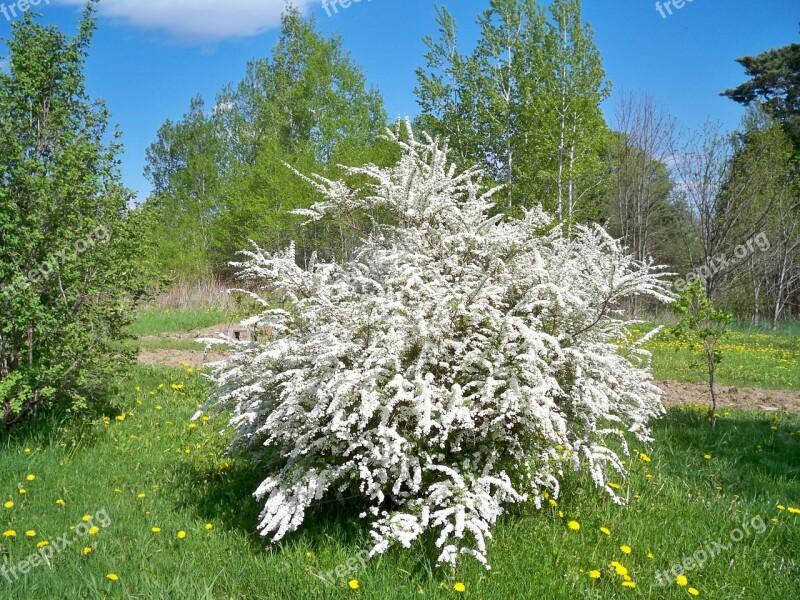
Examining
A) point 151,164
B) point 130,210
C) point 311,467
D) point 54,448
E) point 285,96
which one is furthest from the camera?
point 151,164

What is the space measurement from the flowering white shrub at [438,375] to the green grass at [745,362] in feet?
13.0

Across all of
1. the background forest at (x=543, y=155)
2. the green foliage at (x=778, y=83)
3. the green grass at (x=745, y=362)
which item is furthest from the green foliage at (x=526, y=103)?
the green foliage at (x=778, y=83)

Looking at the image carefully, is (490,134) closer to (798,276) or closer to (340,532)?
(798,276)

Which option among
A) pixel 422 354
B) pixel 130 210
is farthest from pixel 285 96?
pixel 422 354

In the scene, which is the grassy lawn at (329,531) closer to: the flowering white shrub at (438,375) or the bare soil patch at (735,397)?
the flowering white shrub at (438,375)

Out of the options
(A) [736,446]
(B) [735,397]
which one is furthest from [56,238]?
(B) [735,397]

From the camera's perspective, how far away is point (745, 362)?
11.2m

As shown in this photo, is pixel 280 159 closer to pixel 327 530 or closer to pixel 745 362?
pixel 745 362

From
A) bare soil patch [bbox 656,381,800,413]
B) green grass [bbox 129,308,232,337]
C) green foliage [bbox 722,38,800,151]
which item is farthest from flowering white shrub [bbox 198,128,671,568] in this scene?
green foliage [bbox 722,38,800,151]

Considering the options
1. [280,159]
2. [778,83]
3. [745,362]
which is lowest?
Answer: [745,362]

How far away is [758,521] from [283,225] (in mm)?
19889

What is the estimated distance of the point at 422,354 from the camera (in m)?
3.38

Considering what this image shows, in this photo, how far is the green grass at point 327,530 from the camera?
3.12 m

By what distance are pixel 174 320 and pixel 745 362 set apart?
1175 centimetres
